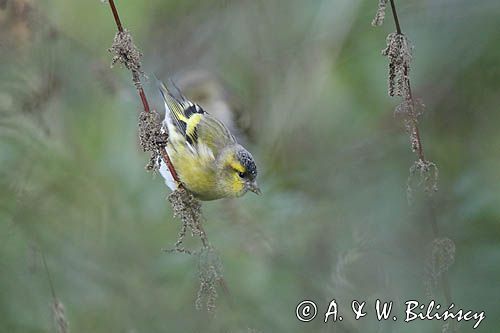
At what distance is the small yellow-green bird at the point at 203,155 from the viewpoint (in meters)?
2.60

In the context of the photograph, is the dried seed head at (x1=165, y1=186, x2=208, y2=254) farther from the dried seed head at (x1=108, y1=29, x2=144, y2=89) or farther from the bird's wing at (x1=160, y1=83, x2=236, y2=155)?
the bird's wing at (x1=160, y1=83, x2=236, y2=155)

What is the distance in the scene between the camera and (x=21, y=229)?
2451mm

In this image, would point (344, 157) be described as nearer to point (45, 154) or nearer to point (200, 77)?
point (200, 77)

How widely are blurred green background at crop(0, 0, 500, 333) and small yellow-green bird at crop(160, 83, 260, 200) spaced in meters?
0.08

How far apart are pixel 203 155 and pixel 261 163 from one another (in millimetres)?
222

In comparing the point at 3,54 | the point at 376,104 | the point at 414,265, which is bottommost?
the point at 414,265

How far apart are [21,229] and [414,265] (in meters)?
1.31

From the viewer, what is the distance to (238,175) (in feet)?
8.62

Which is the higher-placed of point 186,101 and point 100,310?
point 186,101

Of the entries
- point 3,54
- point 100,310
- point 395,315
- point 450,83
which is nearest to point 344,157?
point 450,83

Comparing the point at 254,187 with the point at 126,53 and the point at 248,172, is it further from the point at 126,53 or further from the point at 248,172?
the point at 126,53

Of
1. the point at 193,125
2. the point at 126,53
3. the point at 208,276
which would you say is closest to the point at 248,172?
the point at 193,125

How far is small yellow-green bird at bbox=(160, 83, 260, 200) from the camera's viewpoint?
2.60 meters

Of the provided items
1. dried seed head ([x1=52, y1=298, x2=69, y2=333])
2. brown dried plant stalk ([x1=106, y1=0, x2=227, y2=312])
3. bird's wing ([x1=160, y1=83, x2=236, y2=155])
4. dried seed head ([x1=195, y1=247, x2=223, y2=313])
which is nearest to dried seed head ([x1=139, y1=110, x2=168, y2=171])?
brown dried plant stalk ([x1=106, y1=0, x2=227, y2=312])
